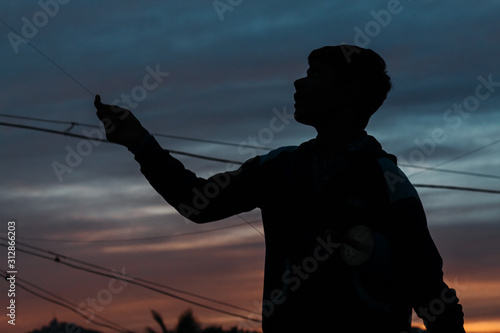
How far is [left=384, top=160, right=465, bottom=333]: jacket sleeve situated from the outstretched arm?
0.81 metres

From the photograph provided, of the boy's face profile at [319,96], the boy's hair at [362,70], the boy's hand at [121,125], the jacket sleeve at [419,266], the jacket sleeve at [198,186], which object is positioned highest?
the boy's hair at [362,70]

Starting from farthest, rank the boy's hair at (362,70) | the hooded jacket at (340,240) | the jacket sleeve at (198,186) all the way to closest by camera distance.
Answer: the boy's hair at (362,70) → the jacket sleeve at (198,186) → the hooded jacket at (340,240)

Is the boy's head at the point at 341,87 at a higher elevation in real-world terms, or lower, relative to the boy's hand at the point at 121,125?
higher

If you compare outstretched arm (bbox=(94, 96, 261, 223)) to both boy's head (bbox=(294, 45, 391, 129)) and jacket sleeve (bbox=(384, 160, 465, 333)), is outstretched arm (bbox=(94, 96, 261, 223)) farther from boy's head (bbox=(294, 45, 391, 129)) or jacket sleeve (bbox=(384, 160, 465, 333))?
jacket sleeve (bbox=(384, 160, 465, 333))

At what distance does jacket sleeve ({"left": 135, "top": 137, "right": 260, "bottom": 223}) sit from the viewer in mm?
4086

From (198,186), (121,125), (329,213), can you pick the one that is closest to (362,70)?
(329,213)

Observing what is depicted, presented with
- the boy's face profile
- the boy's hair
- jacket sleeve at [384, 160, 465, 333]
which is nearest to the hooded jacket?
jacket sleeve at [384, 160, 465, 333]

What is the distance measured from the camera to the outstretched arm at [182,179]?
4020 millimetres

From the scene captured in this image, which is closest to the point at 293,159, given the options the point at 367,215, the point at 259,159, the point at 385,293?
the point at 259,159

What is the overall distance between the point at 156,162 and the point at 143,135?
15 cm

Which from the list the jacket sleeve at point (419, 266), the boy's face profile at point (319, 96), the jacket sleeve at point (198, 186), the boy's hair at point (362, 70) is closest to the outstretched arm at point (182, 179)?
the jacket sleeve at point (198, 186)

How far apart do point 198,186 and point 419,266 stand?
121cm

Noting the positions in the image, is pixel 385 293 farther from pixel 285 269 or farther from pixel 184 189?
pixel 184 189

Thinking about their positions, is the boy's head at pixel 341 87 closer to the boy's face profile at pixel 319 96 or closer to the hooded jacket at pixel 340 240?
the boy's face profile at pixel 319 96
